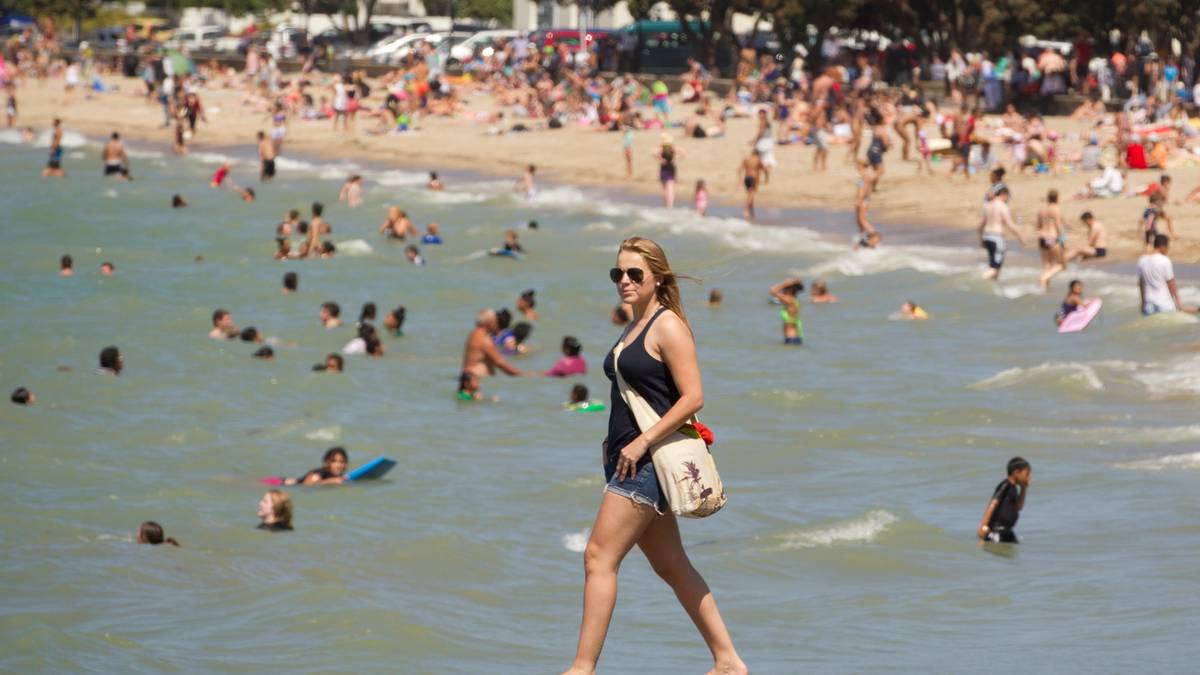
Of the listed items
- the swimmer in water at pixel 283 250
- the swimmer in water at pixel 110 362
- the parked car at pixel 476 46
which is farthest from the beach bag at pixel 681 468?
the parked car at pixel 476 46

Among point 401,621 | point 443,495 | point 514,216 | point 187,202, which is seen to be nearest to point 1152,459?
point 443,495

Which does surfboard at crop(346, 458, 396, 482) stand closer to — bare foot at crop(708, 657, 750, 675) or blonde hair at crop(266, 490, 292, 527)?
blonde hair at crop(266, 490, 292, 527)

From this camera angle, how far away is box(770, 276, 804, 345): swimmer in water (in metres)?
21.7

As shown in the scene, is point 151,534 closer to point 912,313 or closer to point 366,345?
point 366,345

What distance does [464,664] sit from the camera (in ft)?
31.2

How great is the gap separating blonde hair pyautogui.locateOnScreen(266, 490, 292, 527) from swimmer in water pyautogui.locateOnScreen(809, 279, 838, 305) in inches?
486

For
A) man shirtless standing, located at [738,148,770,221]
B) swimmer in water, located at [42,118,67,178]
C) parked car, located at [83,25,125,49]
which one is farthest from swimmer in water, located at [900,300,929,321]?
parked car, located at [83,25,125,49]

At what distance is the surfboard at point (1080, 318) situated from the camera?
72.5ft

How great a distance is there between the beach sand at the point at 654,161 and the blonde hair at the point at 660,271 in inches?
857

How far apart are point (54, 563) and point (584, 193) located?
2494 centimetres

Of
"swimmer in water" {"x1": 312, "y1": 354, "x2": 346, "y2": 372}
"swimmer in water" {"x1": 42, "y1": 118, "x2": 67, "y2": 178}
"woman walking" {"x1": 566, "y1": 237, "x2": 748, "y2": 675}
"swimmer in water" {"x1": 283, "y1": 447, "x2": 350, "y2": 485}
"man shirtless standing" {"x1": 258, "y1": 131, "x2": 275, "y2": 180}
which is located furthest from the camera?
"swimmer in water" {"x1": 42, "y1": 118, "x2": 67, "y2": 178}

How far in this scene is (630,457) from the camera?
5.58 meters

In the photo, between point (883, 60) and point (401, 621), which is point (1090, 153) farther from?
point (401, 621)

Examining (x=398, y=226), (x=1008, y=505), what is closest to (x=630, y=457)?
(x=1008, y=505)
